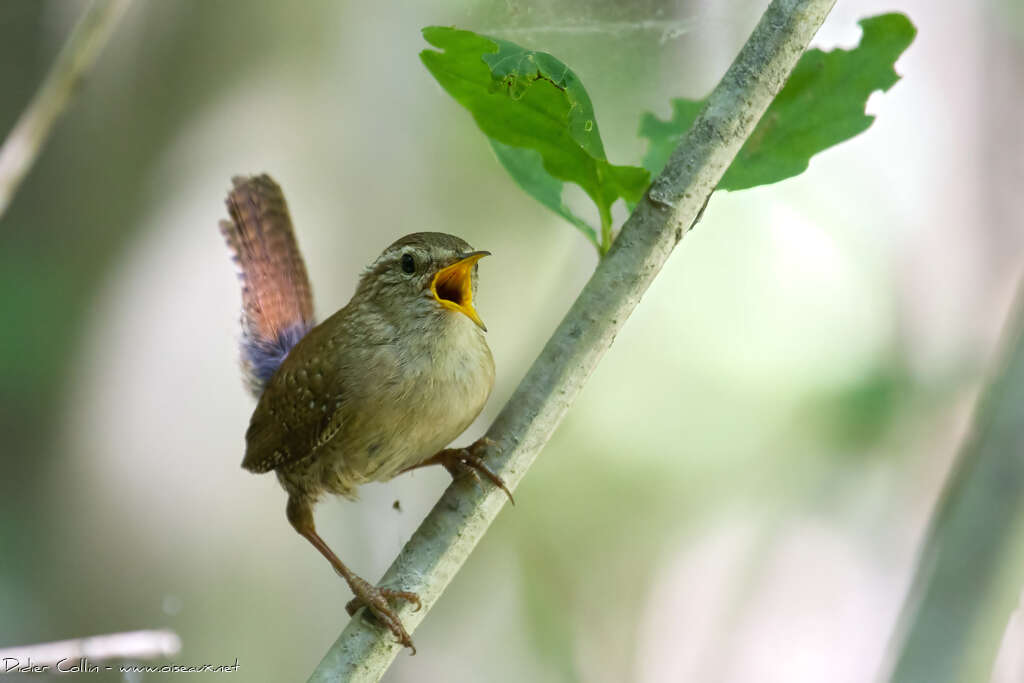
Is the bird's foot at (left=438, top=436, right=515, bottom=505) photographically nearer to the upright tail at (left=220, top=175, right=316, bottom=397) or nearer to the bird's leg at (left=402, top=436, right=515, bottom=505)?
the bird's leg at (left=402, top=436, right=515, bottom=505)

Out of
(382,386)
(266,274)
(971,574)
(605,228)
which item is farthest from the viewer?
(266,274)

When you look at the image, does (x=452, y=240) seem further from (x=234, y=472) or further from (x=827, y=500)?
(x=827, y=500)

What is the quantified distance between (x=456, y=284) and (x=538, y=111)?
42 cm

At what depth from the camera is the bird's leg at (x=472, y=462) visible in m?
1.12

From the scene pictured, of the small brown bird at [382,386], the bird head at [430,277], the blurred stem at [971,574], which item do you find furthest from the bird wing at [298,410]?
the blurred stem at [971,574]

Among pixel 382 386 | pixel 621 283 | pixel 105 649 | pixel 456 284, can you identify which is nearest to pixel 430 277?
pixel 456 284

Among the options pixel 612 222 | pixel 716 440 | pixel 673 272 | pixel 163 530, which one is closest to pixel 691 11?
pixel 612 222

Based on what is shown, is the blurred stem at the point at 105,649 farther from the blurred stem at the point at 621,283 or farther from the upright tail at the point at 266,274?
the upright tail at the point at 266,274

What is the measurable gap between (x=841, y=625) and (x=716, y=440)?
600 mm

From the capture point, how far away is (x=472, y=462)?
1.15m

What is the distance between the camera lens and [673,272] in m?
2.63

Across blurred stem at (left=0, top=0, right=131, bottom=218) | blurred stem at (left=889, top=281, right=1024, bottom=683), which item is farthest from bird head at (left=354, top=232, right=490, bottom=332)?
blurred stem at (left=889, top=281, right=1024, bottom=683)

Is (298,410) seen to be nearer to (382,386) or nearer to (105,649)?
(382,386)

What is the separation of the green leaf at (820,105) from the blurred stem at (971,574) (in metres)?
0.44
